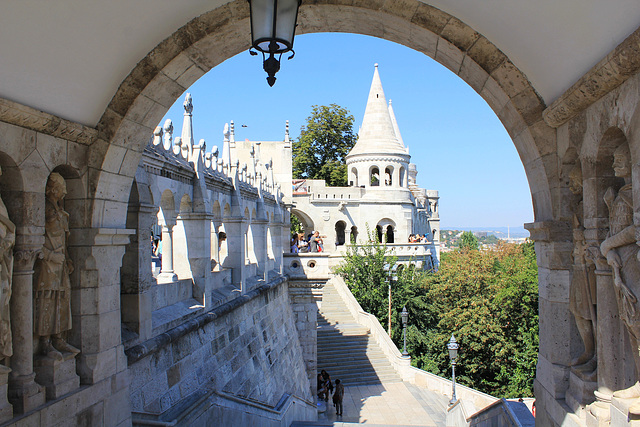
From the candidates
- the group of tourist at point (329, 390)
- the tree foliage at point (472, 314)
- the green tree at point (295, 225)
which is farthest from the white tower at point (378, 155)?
the group of tourist at point (329, 390)

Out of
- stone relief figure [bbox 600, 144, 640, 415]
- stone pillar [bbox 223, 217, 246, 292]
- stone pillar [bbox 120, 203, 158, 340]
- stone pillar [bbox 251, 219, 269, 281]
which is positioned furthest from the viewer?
stone pillar [bbox 251, 219, 269, 281]

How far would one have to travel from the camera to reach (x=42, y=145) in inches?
167

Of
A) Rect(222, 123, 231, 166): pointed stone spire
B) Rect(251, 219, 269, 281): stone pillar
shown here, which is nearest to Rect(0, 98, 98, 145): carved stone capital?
Rect(222, 123, 231, 166): pointed stone spire

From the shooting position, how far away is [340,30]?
4.82 meters

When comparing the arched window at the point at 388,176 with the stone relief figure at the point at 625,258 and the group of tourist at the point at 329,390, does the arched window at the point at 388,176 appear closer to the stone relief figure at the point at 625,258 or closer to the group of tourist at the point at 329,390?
the group of tourist at the point at 329,390

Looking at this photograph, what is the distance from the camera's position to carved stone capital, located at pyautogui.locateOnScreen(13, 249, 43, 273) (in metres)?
4.01

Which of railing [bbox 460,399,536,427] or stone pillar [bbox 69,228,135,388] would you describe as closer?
stone pillar [bbox 69,228,135,388]

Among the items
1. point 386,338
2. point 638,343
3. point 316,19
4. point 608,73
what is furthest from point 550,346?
point 386,338

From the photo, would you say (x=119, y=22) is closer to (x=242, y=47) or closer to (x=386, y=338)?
(x=242, y=47)

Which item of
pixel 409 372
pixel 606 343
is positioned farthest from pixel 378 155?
pixel 606 343

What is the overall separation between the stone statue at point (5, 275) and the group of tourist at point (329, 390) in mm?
13103

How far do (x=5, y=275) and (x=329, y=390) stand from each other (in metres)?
15.6

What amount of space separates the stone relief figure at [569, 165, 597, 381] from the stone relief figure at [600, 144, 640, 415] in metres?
0.55

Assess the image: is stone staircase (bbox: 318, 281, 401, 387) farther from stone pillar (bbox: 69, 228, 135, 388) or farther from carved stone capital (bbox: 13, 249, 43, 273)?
carved stone capital (bbox: 13, 249, 43, 273)
